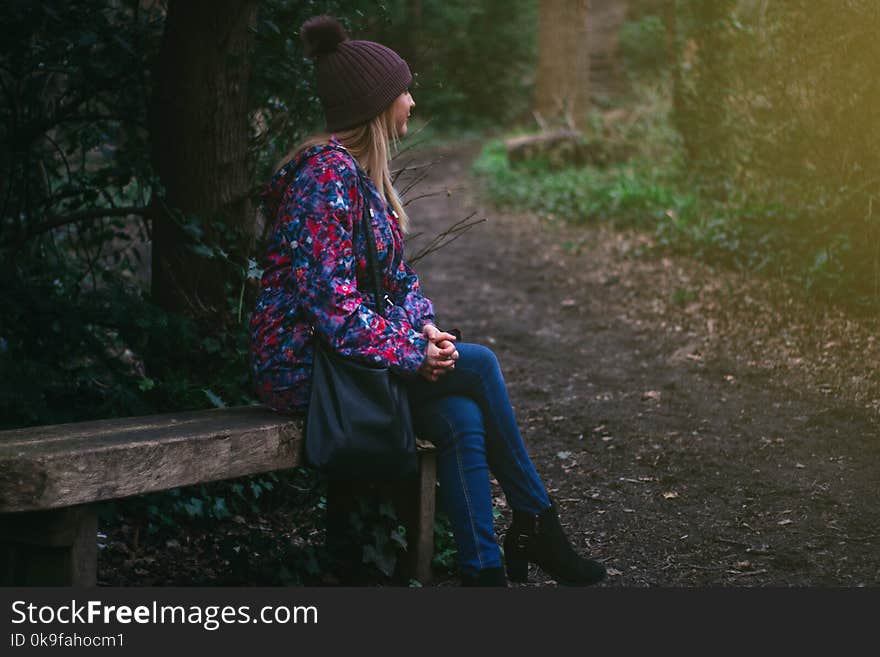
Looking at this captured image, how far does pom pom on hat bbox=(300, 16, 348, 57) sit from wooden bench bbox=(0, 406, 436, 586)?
1211mm

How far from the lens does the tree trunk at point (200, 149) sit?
399cm

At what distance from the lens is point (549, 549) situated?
3383mm

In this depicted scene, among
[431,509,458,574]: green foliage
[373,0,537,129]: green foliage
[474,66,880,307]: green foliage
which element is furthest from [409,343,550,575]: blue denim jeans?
[373,0,537,129]: green foliage

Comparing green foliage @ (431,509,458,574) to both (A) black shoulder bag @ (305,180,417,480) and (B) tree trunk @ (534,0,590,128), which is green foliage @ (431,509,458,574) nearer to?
(A) black shoulder bag @ (305,180,417,480)

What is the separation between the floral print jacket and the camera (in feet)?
10.4

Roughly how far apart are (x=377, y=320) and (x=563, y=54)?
15.7 m

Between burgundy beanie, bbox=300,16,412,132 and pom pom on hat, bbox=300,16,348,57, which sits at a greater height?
pom pom on hat, bbox=300,16,348,57

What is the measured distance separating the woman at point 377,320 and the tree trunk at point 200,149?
2.53 ft

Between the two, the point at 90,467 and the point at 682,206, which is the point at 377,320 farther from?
the point at 682,206

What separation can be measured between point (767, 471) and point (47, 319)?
315 centimetres

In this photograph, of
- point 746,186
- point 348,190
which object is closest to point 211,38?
point 348,190

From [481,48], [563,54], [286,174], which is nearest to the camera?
[286,174]

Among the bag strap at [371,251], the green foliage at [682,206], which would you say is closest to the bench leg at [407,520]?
the bag strap at [371,251]

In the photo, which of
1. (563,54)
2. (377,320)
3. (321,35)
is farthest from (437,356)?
(563,54)
